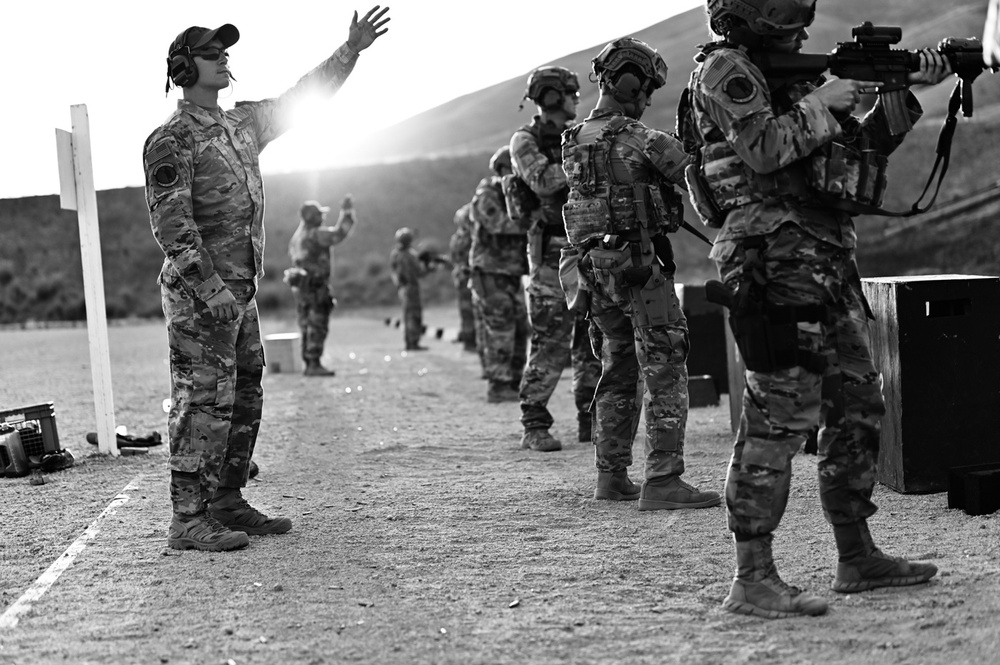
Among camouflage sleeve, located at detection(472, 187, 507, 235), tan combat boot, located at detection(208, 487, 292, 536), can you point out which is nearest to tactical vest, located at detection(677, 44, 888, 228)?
tan combat boot, located at detection(208, 487, 292, 536)

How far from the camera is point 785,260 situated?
13.6 feet

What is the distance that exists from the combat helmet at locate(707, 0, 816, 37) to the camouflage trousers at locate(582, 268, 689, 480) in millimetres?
2069

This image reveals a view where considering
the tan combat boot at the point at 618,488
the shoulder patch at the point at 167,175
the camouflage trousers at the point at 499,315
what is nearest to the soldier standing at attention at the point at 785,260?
the tan combat boot at the point at 618,488

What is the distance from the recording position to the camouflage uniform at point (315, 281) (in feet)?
53.4

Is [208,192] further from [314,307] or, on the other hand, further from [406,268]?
[406,268]

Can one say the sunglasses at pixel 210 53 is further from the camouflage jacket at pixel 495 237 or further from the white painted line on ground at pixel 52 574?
the camouflage jacket at pixel 495 237

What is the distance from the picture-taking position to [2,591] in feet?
17.2

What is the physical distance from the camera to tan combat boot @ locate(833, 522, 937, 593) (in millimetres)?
4434

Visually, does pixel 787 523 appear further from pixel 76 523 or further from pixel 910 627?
pixel 76 523

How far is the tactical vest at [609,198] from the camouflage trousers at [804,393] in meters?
1.85

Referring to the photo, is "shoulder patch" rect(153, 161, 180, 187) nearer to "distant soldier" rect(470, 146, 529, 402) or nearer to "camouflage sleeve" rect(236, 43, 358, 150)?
"camouflage sleeve" rect(236, 43, 358, 150)

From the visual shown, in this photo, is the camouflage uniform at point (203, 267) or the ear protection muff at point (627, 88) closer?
the camouflage uniform at point (203, 267)

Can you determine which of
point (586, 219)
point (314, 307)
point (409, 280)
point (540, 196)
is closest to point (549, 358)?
point (540, 196)

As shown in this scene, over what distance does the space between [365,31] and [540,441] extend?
Result: 3519 millimetres
